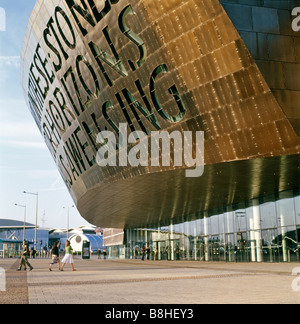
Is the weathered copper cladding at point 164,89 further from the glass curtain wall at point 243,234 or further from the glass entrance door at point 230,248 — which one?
the glass entrance door at point 230,248

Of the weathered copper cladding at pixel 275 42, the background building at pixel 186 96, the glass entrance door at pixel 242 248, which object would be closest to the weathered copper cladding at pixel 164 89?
the background building at pixel 186 96

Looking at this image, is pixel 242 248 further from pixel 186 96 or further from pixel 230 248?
pixel 186 96

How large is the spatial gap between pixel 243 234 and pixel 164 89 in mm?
16568

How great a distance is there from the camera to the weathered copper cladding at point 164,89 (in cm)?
1584

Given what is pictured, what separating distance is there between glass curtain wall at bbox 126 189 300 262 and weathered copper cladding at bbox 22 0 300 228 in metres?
2.04

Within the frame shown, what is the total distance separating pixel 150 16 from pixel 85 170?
13.7 metres

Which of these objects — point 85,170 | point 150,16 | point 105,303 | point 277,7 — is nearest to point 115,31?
point 150,16

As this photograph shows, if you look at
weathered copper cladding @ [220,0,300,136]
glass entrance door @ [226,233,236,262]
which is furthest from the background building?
glass entrance door @ [226,233,236,262]

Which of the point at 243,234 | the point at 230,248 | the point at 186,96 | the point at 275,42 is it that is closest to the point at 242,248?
the point at 243,234

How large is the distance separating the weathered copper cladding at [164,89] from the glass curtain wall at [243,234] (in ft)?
6.69

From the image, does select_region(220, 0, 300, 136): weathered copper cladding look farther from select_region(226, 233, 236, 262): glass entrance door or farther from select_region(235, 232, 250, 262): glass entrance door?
select_region(226, 233, 236, 262): glass entrance door

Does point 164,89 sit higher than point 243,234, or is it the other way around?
point 164,89

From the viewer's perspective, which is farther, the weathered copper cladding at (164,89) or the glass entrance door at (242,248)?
the glass entrance door at (242,248)

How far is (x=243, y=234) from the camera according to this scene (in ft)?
101
